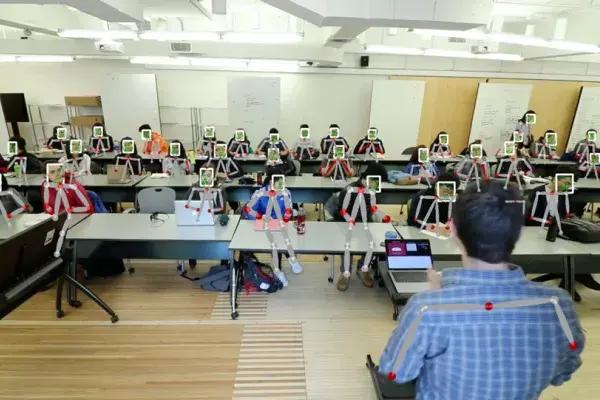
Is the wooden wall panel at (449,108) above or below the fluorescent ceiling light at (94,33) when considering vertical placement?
below

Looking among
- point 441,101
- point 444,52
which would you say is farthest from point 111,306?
point 441,101

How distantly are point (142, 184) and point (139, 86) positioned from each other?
15.1 feet

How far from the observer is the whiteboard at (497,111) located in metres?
9.28

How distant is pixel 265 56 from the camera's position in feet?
→ 24.4

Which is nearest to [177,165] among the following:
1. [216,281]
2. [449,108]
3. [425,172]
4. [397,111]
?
[216,281]

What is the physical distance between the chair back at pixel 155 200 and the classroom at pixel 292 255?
3 cm

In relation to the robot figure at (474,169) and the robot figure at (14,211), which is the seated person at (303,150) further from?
the robot figure at (14,211)

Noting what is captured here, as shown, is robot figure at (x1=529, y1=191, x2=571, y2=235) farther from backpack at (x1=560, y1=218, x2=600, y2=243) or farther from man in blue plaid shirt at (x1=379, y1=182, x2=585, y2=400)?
man in blue plaid shirt at (x1=379, y1=182, x2=585, y2=400)

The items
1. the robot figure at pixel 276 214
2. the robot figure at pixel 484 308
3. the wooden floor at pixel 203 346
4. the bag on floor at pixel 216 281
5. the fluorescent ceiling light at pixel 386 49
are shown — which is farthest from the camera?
the fluorescent ceiling light at pixel 386 49

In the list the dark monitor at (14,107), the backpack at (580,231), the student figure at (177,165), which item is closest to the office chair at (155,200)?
the student figure at (177,165)

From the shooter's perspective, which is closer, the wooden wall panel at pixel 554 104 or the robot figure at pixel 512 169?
the robot figure at pixel 512 169

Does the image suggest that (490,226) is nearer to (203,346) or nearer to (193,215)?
(203,346)

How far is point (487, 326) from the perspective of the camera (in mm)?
1016

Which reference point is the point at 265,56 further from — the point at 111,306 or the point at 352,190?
the point at 111,306
